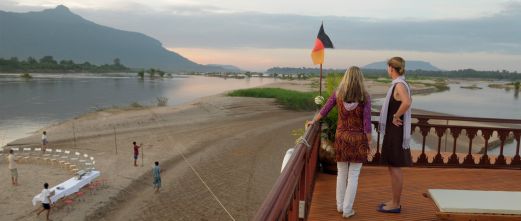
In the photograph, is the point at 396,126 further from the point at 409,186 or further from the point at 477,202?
the point at 409,186

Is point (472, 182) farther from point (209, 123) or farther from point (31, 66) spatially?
point (31, 66)

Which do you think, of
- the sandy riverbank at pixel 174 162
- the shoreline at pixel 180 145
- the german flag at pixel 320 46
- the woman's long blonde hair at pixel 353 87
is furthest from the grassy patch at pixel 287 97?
the woman's long blonde hair at pixel 353 87

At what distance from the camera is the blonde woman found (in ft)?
13.6

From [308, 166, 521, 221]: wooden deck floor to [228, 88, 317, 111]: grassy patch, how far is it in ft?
115

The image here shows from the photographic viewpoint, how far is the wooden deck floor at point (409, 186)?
5.00 m

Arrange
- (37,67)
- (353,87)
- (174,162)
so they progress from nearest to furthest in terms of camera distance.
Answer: (353,87) < (174,162) < (37,67)

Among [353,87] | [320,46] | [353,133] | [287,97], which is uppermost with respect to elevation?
[320,46]

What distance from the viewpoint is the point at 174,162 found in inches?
774

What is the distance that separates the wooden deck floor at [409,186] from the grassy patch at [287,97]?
35107 mm

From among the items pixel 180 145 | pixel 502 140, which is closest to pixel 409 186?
pixel 502 140

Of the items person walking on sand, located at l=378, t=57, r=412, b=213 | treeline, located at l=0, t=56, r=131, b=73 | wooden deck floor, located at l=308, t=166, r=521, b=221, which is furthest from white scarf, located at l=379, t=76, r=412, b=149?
treeline, located at l=0, t=56, r=131, b=73

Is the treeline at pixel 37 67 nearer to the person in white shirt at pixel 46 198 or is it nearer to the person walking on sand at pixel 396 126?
the person in white shirt at pixel 46 198

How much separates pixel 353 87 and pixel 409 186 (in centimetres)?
275

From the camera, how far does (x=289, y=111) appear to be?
135 feet
